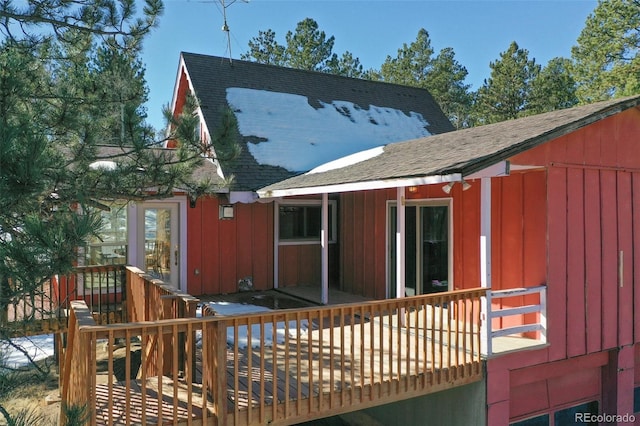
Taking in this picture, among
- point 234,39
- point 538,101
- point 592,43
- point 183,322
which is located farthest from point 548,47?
point 183,322

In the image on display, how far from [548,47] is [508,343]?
2652 cm

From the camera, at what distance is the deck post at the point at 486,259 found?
5.38 meters

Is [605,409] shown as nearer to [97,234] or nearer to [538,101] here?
[97,234]

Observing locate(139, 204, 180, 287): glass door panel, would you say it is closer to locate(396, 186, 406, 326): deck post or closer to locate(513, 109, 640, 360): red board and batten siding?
locate(396, 186, 406, 326): deck post

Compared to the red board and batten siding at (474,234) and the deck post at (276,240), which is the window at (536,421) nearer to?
the red board and batten siding at (474,234)

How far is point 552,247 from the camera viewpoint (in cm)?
589

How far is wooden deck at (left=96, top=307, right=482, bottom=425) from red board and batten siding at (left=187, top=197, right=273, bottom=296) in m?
4.28

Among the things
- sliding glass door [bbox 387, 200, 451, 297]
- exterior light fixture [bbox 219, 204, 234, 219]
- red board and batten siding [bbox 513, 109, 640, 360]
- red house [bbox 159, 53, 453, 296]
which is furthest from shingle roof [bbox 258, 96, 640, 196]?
red house [bbox 159, 53, 453, 296]

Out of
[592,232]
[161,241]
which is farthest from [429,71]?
[592,232]

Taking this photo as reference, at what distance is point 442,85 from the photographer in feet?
98.6

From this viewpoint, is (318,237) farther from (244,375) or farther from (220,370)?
(220,370)

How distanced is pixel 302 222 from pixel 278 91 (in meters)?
3.80

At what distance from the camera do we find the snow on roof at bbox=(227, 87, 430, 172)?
1052 centimetres

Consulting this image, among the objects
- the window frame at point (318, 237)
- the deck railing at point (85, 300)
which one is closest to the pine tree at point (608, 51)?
the window frame at point (318, 237)
